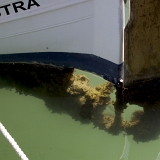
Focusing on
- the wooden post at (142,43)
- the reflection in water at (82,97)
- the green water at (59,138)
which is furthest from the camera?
the reflection in water at (82,97)

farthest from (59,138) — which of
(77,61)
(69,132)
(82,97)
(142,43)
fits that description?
(142,43)

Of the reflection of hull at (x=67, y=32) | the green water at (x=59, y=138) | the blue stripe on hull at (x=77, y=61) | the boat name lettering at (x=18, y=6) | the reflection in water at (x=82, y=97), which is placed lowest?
the green water at (x=59, y=138)

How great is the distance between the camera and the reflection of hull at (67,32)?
2912 millimetres

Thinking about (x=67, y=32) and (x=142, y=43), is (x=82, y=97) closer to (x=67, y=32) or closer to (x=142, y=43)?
(x=67, y=32)

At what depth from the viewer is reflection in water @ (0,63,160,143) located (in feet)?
11.0

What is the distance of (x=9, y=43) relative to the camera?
337 cm

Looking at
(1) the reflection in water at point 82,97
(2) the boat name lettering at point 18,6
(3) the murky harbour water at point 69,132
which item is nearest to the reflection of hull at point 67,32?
(2) the boat name lettering at point 18,6

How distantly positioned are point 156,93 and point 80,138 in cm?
91

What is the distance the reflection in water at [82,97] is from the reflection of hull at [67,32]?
0.79 ft

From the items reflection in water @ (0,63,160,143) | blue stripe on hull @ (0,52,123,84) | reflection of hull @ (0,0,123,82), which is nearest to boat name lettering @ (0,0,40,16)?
reflection of hull @ (0,0,123,82)

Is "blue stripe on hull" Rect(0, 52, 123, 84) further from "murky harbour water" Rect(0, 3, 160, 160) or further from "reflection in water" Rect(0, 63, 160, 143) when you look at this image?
"murky harbour water" Rect(0, 3, 160, 160)

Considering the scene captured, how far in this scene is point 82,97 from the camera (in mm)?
3559

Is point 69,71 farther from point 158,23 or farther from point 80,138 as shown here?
point 158,23

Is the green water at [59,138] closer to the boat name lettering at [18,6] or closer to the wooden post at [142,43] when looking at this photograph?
the wooden post at [142,43]
